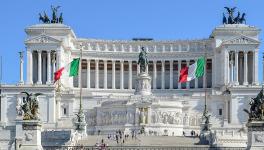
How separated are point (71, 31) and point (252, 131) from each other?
83841 millimetres

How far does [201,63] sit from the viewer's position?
105 metres

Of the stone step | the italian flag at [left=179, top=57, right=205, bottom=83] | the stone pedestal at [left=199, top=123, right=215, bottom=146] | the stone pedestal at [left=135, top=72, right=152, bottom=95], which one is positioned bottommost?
the stone step

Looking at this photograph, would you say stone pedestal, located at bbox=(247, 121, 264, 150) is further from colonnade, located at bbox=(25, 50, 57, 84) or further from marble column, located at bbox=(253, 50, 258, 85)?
colonnade, located at bbox=(25, 50, 57, 84)

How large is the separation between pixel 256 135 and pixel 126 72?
287 ft

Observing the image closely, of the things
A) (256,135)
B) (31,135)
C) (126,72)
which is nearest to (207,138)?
(256,135)

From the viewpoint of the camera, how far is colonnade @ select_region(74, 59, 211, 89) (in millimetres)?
148375

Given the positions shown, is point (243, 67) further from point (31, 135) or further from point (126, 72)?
point (31, 135)

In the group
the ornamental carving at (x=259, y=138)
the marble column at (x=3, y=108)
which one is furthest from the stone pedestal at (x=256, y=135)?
the marble column at (x=3, y=108)

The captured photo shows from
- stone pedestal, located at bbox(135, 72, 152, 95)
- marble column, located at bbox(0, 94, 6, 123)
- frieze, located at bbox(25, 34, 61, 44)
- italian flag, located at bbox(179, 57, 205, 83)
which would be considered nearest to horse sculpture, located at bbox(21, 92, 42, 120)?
italian flag, located at bbox(179, 57, 205, 83)

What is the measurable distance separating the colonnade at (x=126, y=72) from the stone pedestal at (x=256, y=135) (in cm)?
8143

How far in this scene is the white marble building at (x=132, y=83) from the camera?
4722 inches

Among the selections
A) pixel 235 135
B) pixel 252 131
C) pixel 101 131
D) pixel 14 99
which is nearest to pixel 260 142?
pixel 252 131

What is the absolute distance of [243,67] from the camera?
468ft

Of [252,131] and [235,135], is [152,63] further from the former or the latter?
[252,131]
